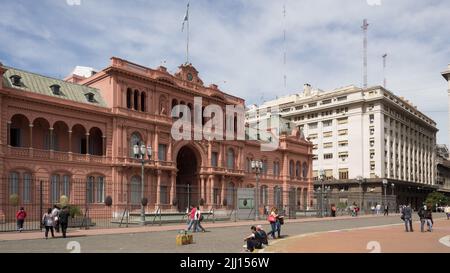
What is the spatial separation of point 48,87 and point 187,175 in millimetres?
19501

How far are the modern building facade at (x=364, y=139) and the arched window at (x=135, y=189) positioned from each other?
42.7 m

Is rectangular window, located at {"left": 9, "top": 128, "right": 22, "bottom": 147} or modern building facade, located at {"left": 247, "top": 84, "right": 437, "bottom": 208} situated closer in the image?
rectangular window, located at {"left": 9, "top": 128, "right": 22, "bottom": 147}

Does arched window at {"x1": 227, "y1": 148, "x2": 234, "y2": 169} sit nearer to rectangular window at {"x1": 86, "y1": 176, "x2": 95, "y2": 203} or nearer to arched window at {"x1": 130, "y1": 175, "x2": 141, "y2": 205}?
arched window at {"x1": 130, "y1": 175, "x2": 141, "y2": 205}

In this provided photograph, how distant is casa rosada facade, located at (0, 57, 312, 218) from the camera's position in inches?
1469

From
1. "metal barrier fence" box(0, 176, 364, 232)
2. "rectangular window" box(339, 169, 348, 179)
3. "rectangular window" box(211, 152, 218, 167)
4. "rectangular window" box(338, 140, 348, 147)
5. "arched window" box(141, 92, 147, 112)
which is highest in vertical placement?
"arched window" box(141, 92, 147, 112)

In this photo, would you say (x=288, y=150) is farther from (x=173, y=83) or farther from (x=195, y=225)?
(x=195, y=225)

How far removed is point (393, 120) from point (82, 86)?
64.8m

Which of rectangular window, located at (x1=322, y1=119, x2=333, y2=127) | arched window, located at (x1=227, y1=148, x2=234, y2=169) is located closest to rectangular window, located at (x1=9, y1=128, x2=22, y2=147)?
arched window, located at (x1=227, y1=148, x2=234, y2=169)

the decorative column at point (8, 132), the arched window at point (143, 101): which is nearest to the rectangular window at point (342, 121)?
the arched window at point (143, 101)

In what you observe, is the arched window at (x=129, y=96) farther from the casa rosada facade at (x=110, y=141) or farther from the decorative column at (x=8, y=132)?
the decorative column at (x=8, y=132)

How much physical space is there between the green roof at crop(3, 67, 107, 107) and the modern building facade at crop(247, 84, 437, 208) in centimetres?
4862

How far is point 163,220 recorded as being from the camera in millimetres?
34406
